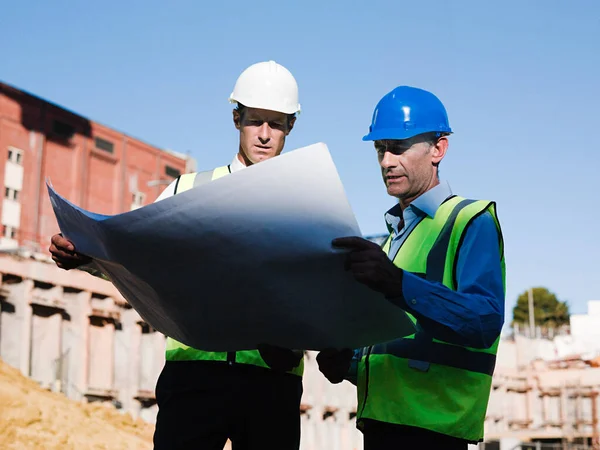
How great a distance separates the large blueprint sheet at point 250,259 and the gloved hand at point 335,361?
12cm

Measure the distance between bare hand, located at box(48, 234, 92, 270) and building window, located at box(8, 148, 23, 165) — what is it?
104 feet

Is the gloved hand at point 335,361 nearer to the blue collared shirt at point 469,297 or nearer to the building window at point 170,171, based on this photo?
the blue collared shirt at point 469,297

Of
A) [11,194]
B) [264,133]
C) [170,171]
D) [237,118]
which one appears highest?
[170,171]

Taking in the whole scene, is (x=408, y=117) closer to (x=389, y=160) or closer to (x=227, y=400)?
(x=389, y=160)

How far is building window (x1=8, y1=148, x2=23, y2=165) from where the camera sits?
A: 3328 cm

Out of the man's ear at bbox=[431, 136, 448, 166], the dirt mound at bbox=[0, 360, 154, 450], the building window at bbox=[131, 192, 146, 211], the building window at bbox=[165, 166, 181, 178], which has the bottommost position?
the dirt mound at bbox=[0, 360, 154, 450]

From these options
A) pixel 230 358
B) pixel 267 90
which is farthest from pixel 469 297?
pixel 267 90

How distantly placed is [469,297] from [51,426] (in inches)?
526

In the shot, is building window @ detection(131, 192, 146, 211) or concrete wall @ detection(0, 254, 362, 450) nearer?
concrete wall @ detection(0, 254, 362, 450)

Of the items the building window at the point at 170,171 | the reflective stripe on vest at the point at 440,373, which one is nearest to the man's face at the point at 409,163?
the reflective stripe on vest at the point at 440,373

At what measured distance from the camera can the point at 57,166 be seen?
117 feet

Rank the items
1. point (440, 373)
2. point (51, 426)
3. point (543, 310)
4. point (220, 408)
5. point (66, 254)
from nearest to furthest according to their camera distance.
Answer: point (440, 373) < point (66, 254) < point (220, 408) < point (51, 426) < point (543, 310)

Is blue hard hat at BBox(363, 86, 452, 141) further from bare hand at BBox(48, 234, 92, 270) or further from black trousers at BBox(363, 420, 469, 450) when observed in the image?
bare hand at BBox(48, 234, 92, 270)

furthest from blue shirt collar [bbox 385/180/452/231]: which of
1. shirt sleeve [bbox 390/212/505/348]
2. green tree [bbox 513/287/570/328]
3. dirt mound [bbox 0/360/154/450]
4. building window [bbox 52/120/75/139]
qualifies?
green tree [bbox 513/287/570/328]
